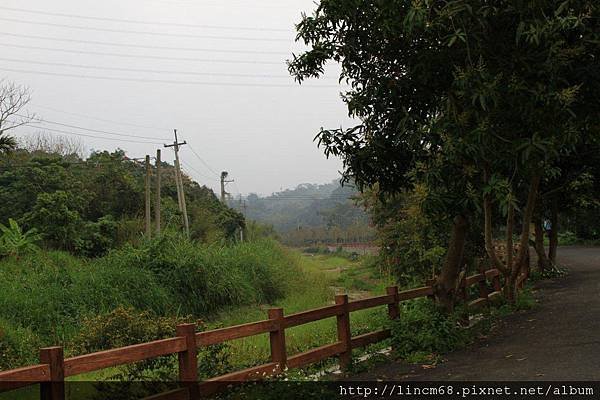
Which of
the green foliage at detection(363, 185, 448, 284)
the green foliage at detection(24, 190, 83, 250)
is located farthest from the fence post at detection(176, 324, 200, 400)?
the green foliage at detection(24, 190, 83, 250)

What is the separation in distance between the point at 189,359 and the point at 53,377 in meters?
1.57

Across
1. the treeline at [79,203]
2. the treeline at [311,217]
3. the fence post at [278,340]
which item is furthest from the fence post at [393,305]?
the treeline at [311,217]

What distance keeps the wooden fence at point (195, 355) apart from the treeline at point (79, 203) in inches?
707

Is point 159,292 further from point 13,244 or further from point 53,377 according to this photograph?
point 53,377

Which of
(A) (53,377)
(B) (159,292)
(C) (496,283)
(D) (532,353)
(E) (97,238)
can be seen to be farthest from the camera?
(E) (97,238)

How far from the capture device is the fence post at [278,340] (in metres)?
7.36

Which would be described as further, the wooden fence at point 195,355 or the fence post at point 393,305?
the fence post at point 393,305

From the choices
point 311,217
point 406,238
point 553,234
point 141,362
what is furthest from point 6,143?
point 311,217

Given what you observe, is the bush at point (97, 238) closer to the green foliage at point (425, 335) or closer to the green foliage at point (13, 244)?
the green foliage at point (13, 244)

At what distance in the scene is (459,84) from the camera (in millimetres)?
7676

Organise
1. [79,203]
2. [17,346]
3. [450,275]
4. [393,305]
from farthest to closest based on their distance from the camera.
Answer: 1. [79,203]
2. [17,346]
3. [450,275]
4. [393,305]

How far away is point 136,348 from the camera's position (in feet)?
18.5

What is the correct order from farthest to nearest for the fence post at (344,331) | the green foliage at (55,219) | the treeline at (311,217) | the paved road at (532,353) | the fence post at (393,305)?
the treeline at (311,217) → the green foliage at (55,219) → the fence post at (393,305) → the fence post at (344,331) → the paved road at (532,353)

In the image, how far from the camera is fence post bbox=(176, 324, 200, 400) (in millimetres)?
6129
